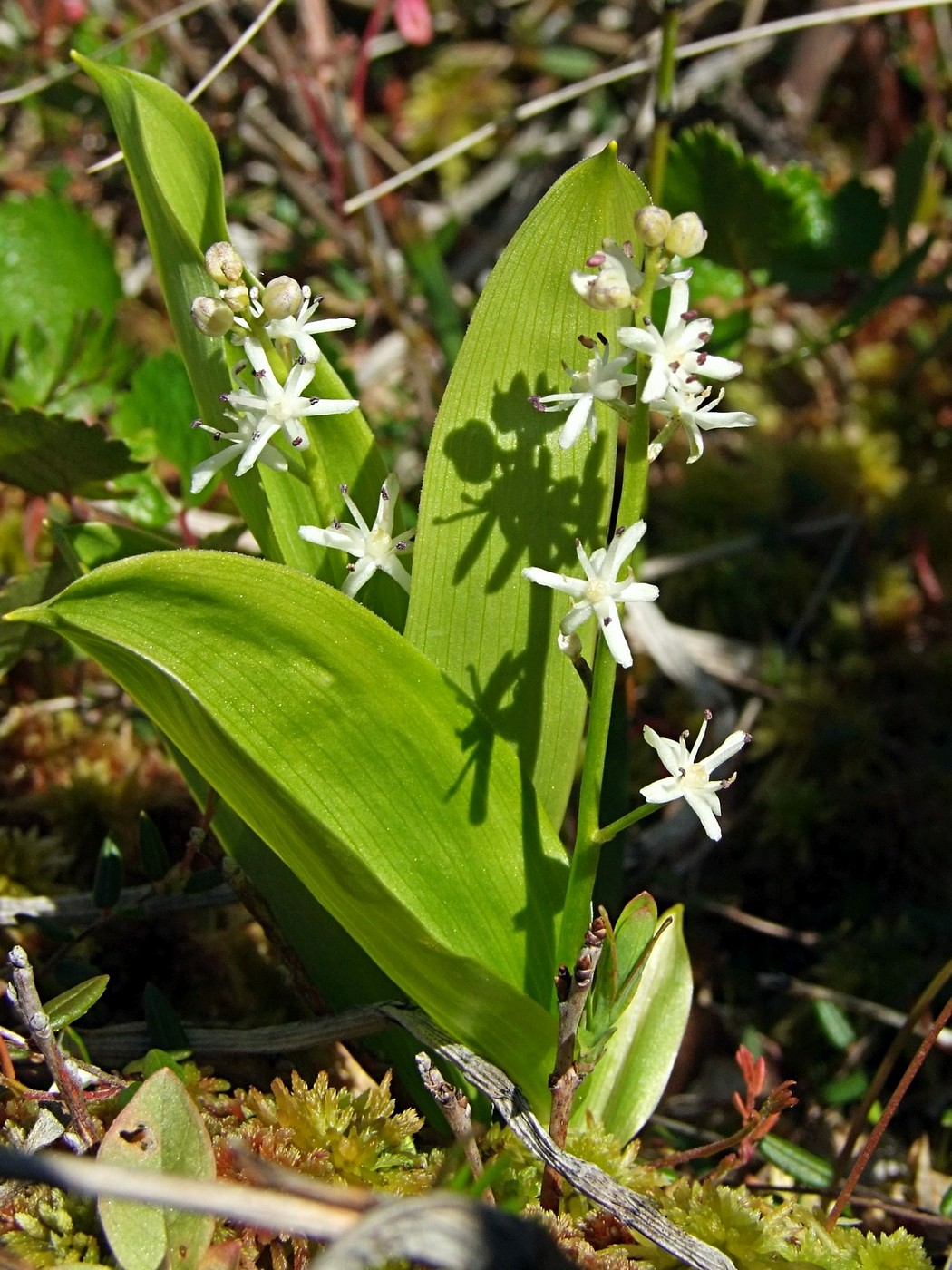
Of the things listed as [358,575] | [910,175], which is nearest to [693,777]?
[358,575]

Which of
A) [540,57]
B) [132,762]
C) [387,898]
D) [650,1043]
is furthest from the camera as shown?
[540,57]

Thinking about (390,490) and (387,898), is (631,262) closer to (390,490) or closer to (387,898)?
(390,490)

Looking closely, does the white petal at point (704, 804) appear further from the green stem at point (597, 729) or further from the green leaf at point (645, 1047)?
the green leaf at point (645, 1047)

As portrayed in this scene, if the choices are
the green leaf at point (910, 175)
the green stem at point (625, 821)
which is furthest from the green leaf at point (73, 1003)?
the green leaf at point (910, 175)

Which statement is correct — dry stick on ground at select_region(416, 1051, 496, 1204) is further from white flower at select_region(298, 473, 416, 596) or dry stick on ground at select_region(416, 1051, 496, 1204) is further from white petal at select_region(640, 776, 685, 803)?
white flower at select_region(298, 473, 416, 596)

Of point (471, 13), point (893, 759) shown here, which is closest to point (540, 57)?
point (471, 13)

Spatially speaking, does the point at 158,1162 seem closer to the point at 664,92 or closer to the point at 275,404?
the point at 275,404
